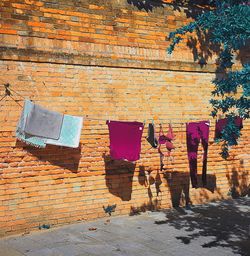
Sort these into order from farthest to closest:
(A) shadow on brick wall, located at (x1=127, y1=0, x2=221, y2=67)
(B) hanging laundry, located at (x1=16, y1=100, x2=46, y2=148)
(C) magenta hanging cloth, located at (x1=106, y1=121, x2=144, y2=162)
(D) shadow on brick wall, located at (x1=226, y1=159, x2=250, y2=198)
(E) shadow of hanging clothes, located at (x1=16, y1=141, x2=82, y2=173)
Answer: (D) shadow on brick wall, located at (x1=226, y1=159, x2=250, y2=198), (A) shadow on brick wall, located at (x1=127, y1=0, x2=221, y2=67), (C) magenta hanging cloth, located at (x1=106, y1=121, x2=144, y2=162), (E) shadow of hanging clothes, located at (x1=16, y1=141, x2=82, y2=173), (B) hanging laundry, located at (x1=16, y1=100, x2=46, y2=148)

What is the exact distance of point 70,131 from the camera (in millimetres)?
7195

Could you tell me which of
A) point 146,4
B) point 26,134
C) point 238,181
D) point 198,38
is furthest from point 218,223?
point 146,4

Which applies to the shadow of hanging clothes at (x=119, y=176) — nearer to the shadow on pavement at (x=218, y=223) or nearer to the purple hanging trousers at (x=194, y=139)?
the shadow on pavement at (x=218, y=223)

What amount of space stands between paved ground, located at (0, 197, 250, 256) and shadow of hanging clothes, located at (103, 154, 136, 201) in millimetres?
506

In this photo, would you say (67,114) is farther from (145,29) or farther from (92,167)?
(145,29)

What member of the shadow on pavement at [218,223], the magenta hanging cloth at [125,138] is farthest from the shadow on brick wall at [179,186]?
the magenta hanging cloth at [125,138]

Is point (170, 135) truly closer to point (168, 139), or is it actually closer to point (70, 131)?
point (168, 139)

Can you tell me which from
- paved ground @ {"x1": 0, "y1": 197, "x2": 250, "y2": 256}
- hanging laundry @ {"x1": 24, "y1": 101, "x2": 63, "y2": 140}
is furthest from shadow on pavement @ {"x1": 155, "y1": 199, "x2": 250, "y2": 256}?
hanging laundry @ {"x1": 24, "y1": 101, "x2": 63, "y2": 140}

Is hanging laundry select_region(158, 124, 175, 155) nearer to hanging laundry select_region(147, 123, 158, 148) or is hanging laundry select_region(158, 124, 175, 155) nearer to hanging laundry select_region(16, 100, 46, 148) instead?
hanging laundry select_region(147, 123, 158, 148)

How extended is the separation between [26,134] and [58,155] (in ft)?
3.14

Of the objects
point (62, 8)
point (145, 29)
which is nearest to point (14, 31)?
point (62, 8)

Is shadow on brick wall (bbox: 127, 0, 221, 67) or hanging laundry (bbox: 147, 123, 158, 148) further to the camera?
shadow on brick wall (bbox: 127, 0, 221, 67)

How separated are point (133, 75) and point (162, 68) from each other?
0.74 meters

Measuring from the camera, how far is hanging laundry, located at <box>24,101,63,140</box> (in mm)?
6691
